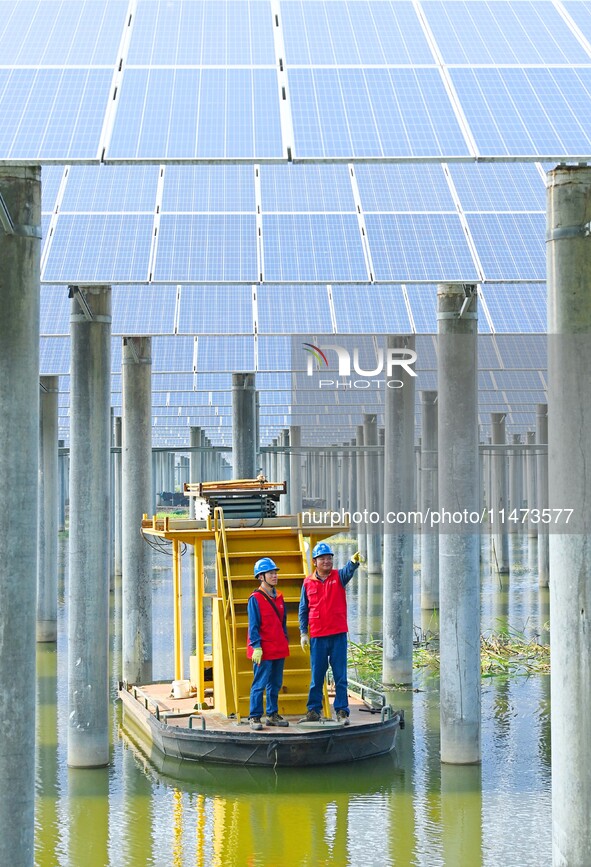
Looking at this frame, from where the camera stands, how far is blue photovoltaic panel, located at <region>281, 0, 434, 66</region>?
12.4 meters

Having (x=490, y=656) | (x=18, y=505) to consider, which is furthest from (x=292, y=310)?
(x=18, y=505)

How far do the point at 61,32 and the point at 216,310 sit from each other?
32.1 ft

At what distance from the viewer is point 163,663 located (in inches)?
901

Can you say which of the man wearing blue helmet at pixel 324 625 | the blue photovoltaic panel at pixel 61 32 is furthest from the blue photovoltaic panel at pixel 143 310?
the blue photovoltaic panel at pixel 61 32

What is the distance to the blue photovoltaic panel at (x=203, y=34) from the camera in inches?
485

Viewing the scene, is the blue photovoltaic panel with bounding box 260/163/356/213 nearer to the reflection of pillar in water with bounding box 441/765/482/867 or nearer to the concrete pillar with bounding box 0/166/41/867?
the reflection of pillar in water with bounding box 441/765/482/867

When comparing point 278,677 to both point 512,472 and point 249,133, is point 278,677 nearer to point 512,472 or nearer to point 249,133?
point 249,133

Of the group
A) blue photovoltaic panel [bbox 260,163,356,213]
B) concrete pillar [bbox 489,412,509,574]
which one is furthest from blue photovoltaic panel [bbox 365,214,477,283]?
concrete pillar [bbox 489,412,509,574]

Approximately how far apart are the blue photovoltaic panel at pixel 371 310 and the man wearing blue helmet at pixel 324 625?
16.3ft

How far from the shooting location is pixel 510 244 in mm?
16125

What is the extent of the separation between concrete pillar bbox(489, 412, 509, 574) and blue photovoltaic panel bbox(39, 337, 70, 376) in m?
13.5

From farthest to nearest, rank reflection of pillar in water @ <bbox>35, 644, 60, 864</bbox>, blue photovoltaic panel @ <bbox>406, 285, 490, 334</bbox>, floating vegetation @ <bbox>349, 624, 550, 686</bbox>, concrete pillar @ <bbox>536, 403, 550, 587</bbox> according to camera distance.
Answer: concrete pillar @ <bbox>536, 403, 550, 587</bbox> < floating vegetation @ <bbox>349, 624, 550, 686</bbox> < blue photovoltaic panel @ <bbox>406, 285, 490, 334</bbox> < reflection of pillar in water @ <bbox>35, 644, 60, 864</bbox>

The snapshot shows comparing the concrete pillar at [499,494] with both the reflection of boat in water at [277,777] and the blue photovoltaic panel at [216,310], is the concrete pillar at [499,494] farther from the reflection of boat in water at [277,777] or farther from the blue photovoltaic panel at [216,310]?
the reflection of boat in water at [277,777]

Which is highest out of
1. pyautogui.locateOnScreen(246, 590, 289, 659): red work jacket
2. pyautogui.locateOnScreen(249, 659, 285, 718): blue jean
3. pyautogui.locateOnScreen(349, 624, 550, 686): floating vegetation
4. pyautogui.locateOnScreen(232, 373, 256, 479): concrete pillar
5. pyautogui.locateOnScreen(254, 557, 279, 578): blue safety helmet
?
pyautogui.locateOnScreen(232, 373, 256, 479): concrete pillar
